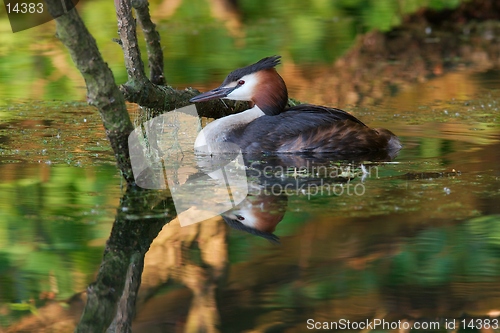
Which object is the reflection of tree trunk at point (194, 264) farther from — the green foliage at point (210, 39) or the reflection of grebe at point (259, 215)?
the green foliage at point (210, 39)

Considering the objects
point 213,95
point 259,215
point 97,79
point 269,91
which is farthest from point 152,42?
point 259,215

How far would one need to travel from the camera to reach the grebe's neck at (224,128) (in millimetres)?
7586

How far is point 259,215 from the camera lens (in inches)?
219

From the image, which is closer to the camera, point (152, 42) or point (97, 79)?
point (97, 79)

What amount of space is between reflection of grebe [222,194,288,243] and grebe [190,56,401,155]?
1.53m

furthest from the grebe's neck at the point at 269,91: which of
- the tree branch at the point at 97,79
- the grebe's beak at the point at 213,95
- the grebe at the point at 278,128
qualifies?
the tree branch at the point at 97,79

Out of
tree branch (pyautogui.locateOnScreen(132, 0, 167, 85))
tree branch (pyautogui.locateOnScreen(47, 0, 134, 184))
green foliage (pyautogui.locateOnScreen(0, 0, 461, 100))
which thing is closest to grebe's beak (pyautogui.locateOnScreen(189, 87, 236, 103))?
tree branch (pyautogui.locateOnScreen(132, 0, 167, 85))

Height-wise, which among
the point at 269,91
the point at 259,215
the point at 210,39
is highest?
the point at 269,91

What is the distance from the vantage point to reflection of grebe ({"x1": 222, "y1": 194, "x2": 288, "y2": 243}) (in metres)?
5.38

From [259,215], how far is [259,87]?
7.98 ft

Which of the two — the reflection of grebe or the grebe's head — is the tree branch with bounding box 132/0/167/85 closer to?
the grebe's head

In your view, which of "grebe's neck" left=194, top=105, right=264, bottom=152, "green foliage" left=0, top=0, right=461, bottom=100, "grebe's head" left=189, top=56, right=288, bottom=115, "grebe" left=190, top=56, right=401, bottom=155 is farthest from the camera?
"green foliage" left=0, top=0, right=461, bottom=100

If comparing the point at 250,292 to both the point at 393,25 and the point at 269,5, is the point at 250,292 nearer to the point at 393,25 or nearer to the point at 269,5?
the point at 393,25

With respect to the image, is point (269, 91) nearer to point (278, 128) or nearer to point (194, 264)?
point (278, 128)
